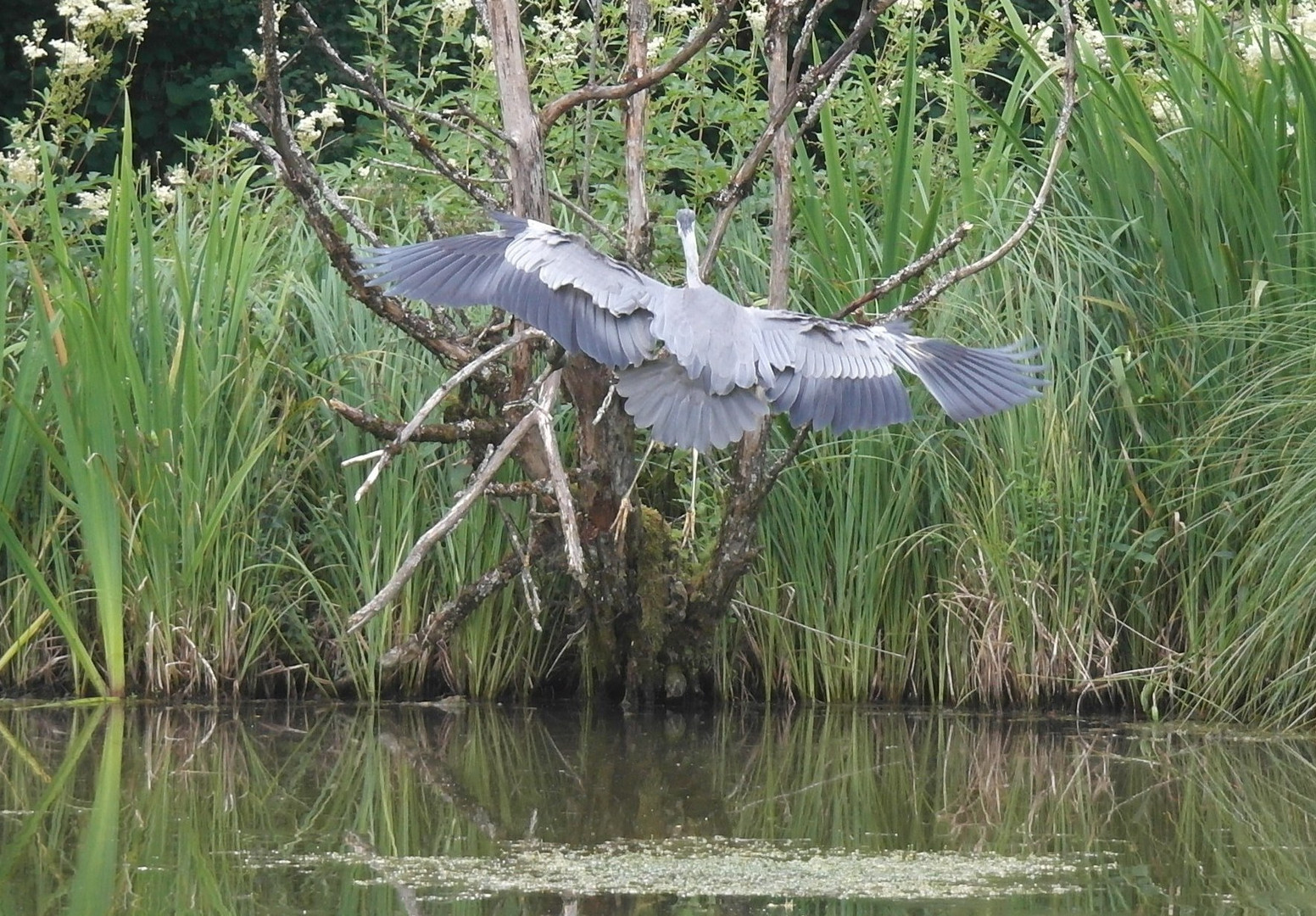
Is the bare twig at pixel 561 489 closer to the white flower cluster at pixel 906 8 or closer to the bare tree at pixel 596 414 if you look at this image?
the bare tree at pixel 596 414

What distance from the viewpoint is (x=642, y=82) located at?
13.1 feet

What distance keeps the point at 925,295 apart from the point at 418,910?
2.32 m

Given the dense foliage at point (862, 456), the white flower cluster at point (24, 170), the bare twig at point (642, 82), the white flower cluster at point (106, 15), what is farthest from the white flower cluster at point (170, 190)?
the bare twig at point (642, 82)

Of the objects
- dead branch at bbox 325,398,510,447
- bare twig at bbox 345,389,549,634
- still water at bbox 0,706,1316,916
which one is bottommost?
still water at bbox 0,706,1316,916

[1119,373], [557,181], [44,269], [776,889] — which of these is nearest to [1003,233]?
[1119,373]

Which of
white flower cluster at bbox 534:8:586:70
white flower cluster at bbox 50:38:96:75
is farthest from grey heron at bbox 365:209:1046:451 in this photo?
white flower cluster at bbox 50:38:96:75

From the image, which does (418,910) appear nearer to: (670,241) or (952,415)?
(952,415)

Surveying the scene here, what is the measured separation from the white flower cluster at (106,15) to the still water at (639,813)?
6.51 ft

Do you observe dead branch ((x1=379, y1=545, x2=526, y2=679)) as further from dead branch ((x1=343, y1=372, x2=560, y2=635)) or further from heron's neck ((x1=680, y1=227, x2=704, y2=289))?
heron's neck ((x1=680, y1=227, x2=704, y2=289))

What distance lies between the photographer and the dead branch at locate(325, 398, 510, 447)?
12.9 feet

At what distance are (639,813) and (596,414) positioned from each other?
1259 mm

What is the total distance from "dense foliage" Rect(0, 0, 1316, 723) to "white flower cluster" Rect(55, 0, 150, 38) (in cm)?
45

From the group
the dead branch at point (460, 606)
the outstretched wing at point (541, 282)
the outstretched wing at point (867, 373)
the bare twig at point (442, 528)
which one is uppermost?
the outstretched wing at point (541, 282)

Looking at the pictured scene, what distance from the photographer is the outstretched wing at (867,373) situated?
4008 mm
